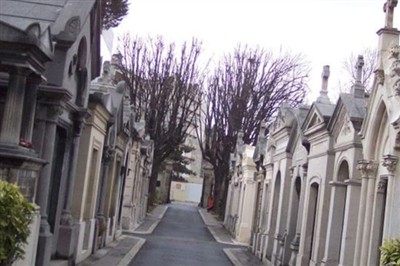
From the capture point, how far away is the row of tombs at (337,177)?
12.1m

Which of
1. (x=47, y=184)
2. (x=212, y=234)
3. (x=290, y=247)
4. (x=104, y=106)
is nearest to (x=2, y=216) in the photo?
(x=47, y=184)

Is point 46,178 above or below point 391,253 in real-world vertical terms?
above

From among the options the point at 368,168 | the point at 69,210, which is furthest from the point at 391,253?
the point at 69,210

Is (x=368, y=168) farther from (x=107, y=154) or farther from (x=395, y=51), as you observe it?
(x=107, y=154)

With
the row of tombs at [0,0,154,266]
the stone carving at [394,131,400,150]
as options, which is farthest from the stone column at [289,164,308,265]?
the stone carving at [394,131,400,150]

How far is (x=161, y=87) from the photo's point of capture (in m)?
45.8

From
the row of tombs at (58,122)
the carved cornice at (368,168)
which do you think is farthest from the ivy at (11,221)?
the carved cornice at (368,168)

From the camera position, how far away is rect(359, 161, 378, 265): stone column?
12.4 metres

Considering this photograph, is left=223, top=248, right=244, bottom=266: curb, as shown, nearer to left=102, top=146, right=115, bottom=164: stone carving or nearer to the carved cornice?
left=102, top=146, right=115, bottom=164: stone carving

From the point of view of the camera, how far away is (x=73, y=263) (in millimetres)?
15125

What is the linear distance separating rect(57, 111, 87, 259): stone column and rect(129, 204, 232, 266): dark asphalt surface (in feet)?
14.3

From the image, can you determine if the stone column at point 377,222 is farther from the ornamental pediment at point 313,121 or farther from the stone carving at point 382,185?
the ornamental pediment at point 313,121

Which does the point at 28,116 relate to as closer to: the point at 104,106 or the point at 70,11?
the point at 70,11

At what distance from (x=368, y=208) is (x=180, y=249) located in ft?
42.6
